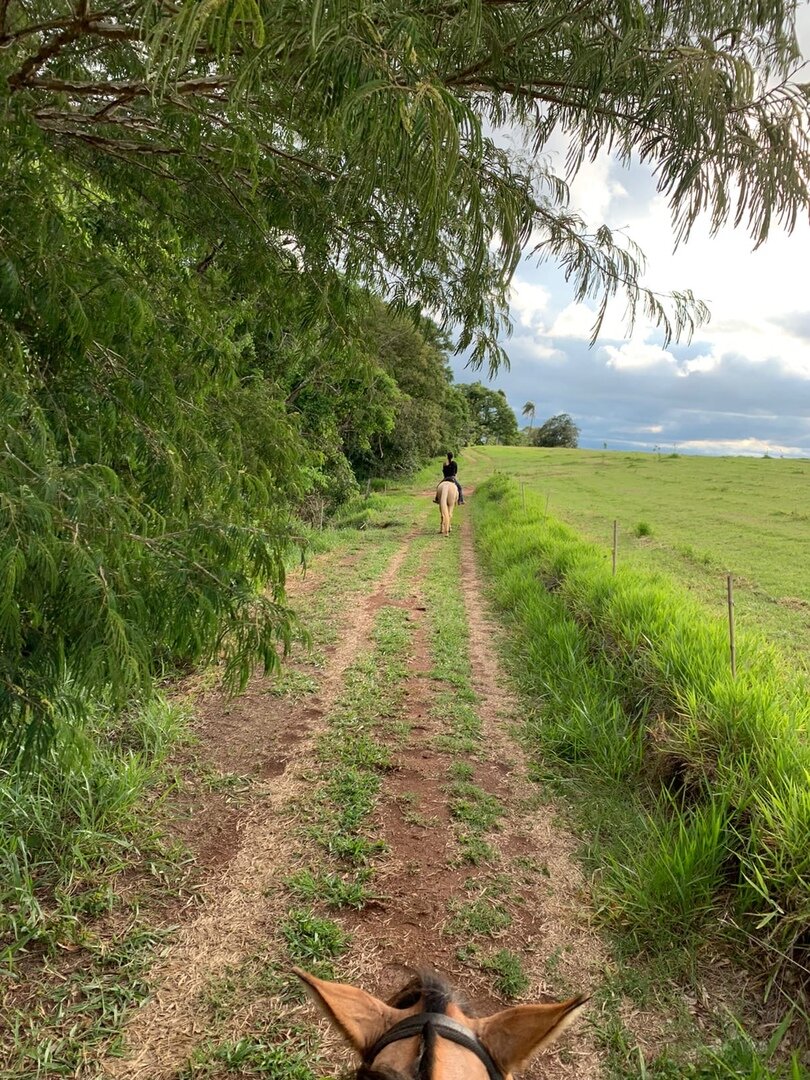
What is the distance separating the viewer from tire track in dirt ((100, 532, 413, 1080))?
6.83ft

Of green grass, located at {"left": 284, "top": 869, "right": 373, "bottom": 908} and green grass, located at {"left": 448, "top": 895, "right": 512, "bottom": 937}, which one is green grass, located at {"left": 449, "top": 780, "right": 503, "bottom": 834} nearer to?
green grass, located at {"left": 448, "top": 895, "right": 512, "bottom": 937}

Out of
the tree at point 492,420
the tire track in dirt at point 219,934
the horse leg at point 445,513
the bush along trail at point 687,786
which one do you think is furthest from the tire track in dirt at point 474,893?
the tree at point 492,420

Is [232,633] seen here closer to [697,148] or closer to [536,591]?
[697,148]

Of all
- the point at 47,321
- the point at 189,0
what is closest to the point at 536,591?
the point at 47,321

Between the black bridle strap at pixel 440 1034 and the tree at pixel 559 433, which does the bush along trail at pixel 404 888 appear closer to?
the black bridle strap at pixel 440 1034

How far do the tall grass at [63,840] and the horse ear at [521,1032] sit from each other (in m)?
1.64

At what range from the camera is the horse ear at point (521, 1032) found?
3.36 feet

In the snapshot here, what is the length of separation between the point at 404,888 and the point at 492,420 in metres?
80.5

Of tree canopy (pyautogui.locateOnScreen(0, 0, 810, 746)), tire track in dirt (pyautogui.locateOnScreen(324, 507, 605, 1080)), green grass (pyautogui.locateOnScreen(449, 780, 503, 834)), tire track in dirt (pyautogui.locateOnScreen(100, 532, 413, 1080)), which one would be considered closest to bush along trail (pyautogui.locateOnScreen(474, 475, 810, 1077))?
tire track in dirt (pyautogui.locateOnScreen(324, 507, 605, 1080))

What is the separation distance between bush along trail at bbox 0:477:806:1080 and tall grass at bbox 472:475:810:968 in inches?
0.9

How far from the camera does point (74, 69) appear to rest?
264 cm

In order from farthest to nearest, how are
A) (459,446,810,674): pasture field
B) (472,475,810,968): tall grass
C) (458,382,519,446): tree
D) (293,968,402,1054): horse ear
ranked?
(458,382,519,446): tree, (459,446,810,674): pasture field, (472,475,810,968): tall grass, (293,968,402,1054): horse ear

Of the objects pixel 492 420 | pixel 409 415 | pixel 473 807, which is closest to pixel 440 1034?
pixel 473 807

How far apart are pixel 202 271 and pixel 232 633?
256 cm
